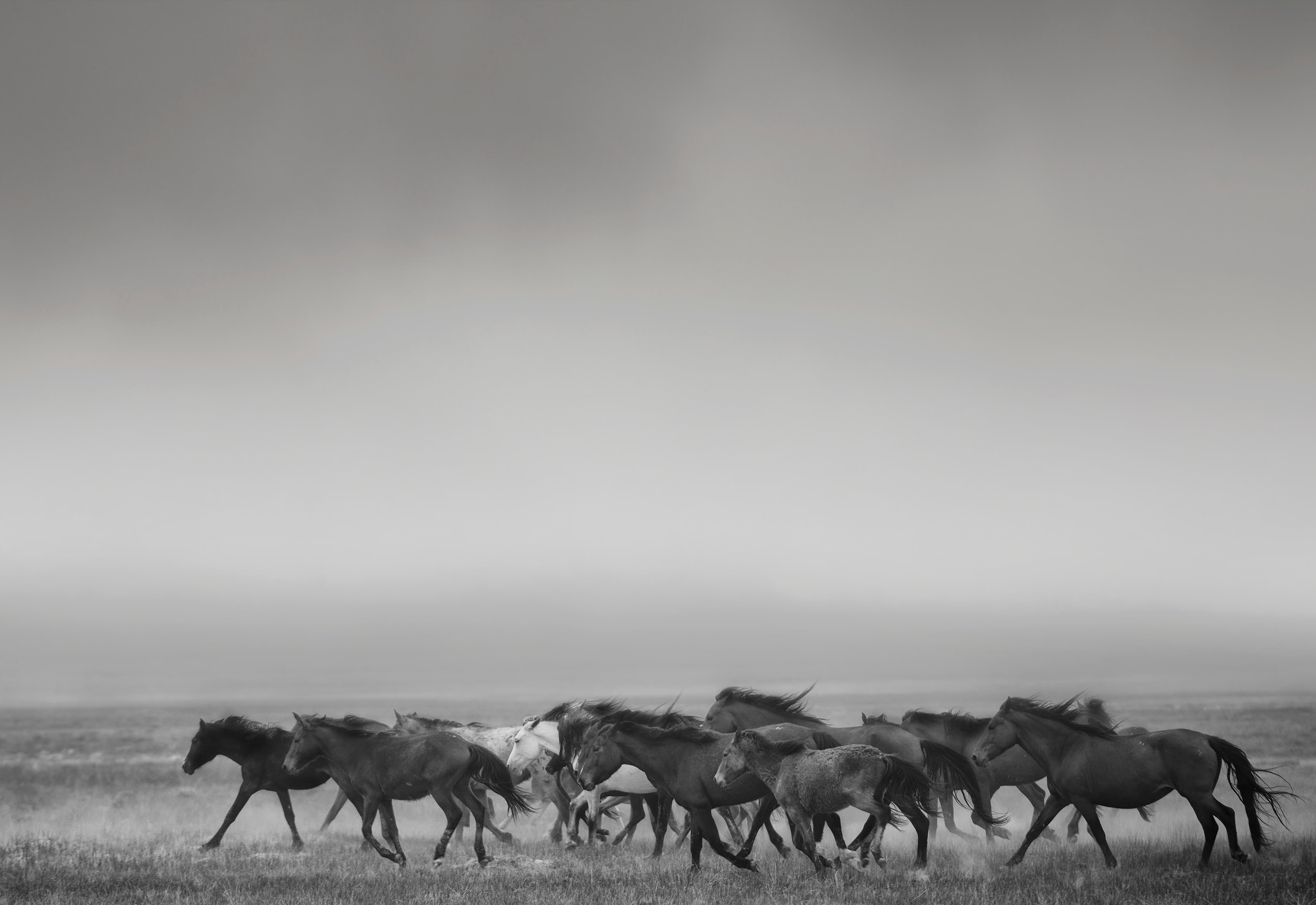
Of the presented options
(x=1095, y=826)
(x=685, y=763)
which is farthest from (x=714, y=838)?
(x=1095, y=826)

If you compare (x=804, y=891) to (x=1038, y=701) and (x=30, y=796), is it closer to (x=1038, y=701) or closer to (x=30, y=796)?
(x=1038, y=701)

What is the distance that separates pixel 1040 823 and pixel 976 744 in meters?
1.57

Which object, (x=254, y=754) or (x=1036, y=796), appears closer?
(x=254, y=754)

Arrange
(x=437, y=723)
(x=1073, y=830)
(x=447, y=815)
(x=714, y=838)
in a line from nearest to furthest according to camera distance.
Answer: (x=714, y=838) → (x=447, y=815) → (x=1073, y=830) → (x=437, y=723)

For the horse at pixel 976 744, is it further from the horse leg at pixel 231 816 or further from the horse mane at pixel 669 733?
the horse leg at pixel 231 816

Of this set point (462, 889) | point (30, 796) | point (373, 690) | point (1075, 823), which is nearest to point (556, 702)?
point (373, 690)

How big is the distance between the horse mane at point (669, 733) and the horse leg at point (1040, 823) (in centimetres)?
372

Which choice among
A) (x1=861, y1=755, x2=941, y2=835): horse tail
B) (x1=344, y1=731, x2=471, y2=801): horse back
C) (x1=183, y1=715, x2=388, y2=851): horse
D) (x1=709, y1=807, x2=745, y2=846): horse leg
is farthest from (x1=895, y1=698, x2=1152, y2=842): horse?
(x1=183, y1=715, x2=388, y2=851): horse

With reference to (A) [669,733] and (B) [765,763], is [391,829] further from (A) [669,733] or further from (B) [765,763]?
(B) [765,763]

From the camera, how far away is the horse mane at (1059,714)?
12.5 m

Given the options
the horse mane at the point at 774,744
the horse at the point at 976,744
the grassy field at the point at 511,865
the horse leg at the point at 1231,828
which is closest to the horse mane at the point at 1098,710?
the horse at the point at 976,744

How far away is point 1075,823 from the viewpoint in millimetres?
15953

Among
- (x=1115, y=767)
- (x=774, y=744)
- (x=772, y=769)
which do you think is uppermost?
(x=774, y=744)

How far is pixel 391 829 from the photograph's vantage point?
13188 millimetres
